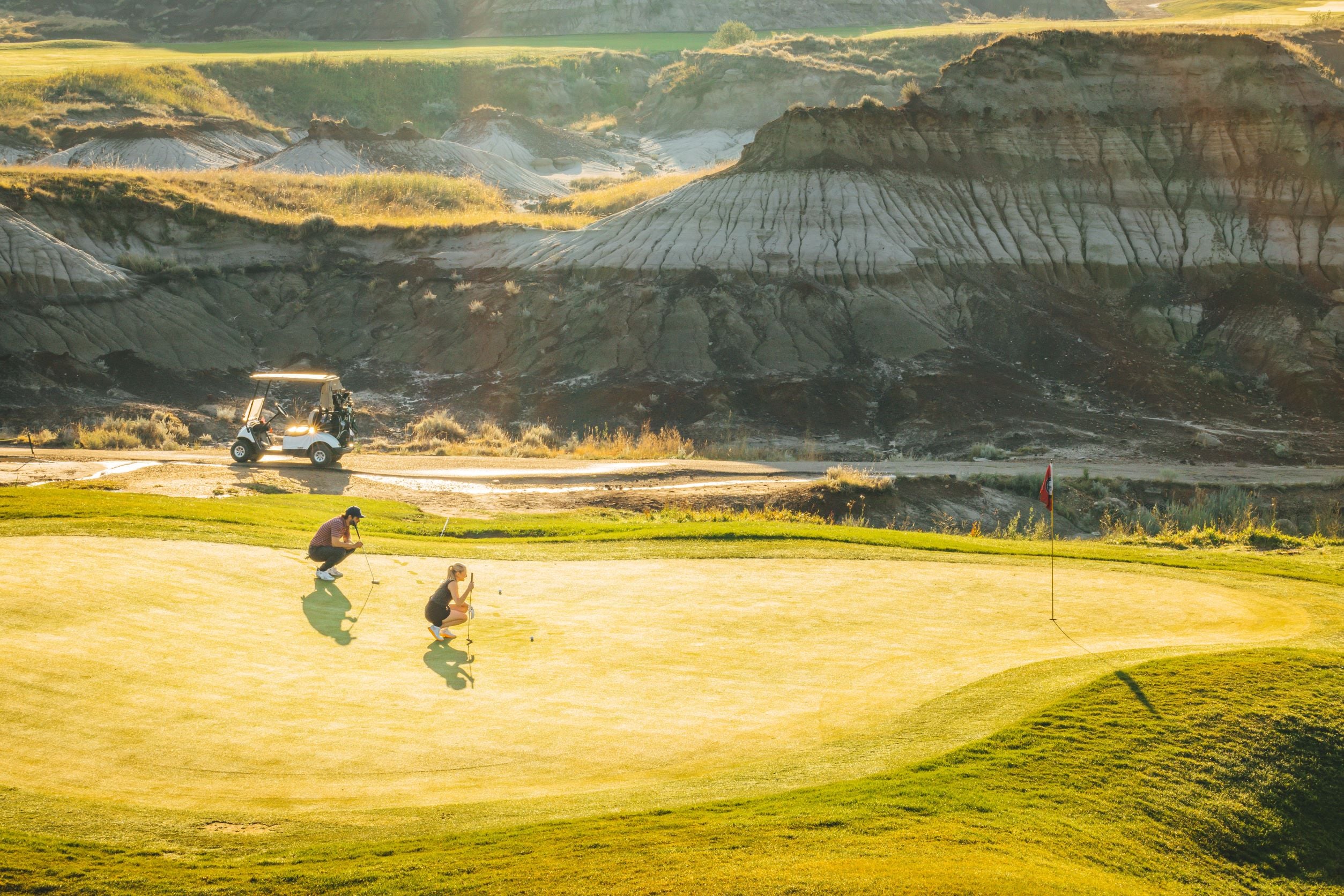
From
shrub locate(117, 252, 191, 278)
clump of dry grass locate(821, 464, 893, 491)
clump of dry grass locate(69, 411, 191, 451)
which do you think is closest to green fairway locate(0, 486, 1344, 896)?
clump of dry grass locate(821, 464, 893, 491)

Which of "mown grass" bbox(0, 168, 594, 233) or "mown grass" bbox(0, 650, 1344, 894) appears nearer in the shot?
"mown grass" bbox(0, 650, 1344, 894)

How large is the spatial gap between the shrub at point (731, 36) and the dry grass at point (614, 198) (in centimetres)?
5781

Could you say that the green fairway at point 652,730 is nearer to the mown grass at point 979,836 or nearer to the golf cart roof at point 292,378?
the mown grass at point 979,836

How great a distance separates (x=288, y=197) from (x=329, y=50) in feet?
252

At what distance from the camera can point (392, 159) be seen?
87.3 metres

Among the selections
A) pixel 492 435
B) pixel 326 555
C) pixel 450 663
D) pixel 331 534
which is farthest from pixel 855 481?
pixel 450 663

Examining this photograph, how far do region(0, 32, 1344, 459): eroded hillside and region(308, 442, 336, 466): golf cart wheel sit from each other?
13.3 metres

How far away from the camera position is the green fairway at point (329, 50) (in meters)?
114

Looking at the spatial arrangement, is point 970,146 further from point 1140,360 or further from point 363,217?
point 363,217

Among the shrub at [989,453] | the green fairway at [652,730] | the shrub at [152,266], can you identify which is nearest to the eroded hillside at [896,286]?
the shrub at [152,266]

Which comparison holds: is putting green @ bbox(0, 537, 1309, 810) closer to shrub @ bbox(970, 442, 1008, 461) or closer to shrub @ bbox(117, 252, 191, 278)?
shrub @ bbox(970, 442, 1008, 461)

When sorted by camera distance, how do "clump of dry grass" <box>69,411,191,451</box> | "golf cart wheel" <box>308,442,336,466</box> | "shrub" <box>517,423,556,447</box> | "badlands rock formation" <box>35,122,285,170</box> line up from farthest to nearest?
"badlands rock formation" <box>35,122,285,170</box> < "shrub" <box>517,423,556,447</box> < "clump of dry grass" <box>69,411,191,451</box> < "golf cart wheel" <box>308,442,336,466</box>

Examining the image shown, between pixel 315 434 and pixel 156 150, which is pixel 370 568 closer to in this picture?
pixel 315 434

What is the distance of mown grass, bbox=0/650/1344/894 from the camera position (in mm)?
8195
